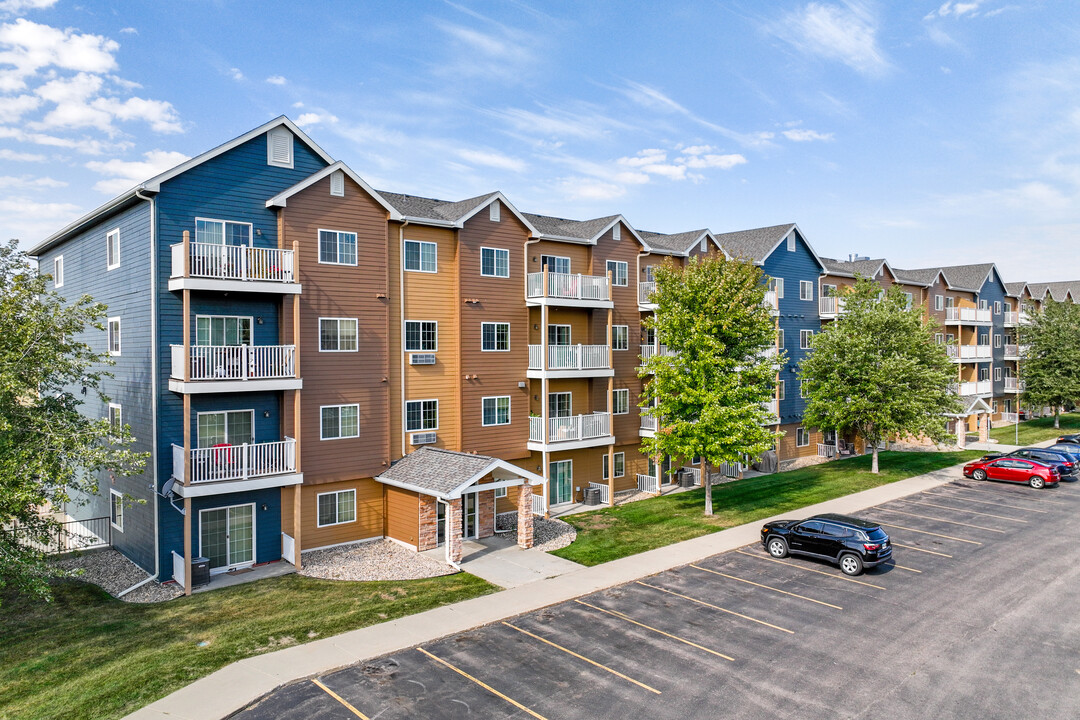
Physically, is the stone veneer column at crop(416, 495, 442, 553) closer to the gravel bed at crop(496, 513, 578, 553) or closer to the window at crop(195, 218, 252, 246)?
the gravel bed at crop(496, 513, 578, 553)

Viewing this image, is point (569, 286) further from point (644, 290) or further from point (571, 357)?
point (644, 290)

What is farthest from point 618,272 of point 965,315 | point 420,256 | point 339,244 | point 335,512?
point 965,315

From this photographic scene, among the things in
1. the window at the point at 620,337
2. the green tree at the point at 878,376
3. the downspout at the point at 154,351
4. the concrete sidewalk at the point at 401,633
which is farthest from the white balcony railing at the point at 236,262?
the green tree at the point at 878,376

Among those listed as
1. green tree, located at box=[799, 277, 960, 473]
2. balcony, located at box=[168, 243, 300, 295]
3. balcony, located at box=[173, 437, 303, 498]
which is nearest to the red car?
green tree, located at box=[799, 277, 960, 473]

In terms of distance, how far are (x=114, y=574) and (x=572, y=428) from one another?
16679 mm

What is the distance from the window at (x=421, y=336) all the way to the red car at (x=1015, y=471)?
1150 inches

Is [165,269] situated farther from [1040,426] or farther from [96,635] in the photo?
[1040,426]

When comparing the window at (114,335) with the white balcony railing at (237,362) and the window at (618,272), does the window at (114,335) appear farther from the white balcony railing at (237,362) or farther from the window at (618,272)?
the window at (618,272)

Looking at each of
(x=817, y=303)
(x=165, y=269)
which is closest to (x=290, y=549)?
(x=165, y=269)

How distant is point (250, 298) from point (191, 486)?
603 centimetres

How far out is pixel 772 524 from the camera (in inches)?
894

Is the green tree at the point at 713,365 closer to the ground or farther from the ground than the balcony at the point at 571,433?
farther from the ground

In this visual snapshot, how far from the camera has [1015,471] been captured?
A: 33.6 metres

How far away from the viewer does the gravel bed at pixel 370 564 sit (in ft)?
66.6
